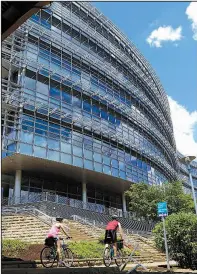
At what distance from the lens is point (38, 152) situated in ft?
96.0

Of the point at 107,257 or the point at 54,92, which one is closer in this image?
the point at 107,257

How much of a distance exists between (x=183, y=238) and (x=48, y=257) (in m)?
7.63

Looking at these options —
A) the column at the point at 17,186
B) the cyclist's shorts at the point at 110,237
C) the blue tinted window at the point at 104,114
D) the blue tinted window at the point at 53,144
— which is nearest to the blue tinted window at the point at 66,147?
the blue tinted window at the point at 53,144

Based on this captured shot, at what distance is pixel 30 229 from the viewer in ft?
64.4

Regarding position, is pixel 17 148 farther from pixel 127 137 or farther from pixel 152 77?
pixel 152 77

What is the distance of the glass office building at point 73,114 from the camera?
30172mm

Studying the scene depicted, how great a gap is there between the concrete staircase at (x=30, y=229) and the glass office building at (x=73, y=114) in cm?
741

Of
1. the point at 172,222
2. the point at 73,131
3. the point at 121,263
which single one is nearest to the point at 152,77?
the point at 73,131

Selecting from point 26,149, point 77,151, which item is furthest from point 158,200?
point 26,149

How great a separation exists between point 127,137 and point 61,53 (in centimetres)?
1235

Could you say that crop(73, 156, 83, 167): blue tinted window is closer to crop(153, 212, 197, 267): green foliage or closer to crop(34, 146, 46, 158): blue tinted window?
crop(34, 146, 46, 158): blue tinted window

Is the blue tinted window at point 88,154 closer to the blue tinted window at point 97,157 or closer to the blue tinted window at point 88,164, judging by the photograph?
the blue tinted window at point 88,164

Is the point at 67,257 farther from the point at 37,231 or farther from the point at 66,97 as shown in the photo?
the point at 66,97

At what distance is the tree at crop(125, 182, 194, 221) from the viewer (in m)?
31.9
